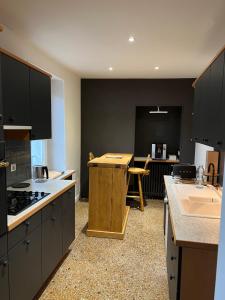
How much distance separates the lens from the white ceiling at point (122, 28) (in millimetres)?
1924

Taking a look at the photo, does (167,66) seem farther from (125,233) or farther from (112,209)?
(125,233)

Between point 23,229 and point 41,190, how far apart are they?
0.72 metres

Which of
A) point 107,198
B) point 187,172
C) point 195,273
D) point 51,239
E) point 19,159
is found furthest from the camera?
point 107,198

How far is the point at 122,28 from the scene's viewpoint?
2.33m

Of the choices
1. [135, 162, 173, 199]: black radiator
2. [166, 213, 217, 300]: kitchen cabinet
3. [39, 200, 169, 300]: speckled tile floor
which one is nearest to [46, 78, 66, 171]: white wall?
[39, 200, 169, 300]: speckled tile floor

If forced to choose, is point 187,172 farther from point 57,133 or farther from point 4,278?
point 4,278

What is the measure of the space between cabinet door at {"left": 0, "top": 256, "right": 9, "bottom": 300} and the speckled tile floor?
73cm

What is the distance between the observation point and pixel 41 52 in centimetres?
316

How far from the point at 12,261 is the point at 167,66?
342 cm

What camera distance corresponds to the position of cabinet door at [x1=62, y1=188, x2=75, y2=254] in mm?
2645

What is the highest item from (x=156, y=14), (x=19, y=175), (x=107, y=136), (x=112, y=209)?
(x=156, y=14)

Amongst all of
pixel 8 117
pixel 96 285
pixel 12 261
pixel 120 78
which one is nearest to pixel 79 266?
pixel 96 285

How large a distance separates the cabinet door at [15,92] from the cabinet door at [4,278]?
3.68ft

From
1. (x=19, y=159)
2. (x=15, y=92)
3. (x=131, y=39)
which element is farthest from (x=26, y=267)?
(x=131, y=39)
